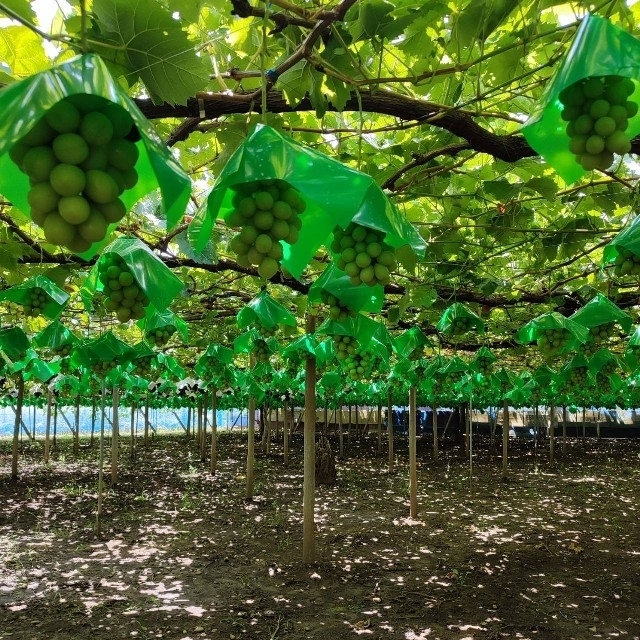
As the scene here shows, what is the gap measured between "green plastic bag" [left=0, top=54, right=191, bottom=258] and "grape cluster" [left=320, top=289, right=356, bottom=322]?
4.24 feet

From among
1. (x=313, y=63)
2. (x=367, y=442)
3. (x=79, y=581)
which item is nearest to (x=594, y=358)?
(x=313, y=63)

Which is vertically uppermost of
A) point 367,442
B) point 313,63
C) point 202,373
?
point 313,63

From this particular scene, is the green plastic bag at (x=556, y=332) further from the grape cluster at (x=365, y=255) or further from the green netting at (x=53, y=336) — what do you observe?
the green netting at (x=53, y=336)

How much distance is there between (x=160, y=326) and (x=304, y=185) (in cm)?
291

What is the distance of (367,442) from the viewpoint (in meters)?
26.1

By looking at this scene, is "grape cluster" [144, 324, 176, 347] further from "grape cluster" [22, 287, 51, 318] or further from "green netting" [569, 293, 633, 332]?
"green netting" [569, 293, 633, 332]

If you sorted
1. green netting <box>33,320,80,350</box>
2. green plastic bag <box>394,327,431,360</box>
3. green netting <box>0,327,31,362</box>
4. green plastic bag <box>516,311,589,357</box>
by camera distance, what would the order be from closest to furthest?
1. green plastic bag <box>516,311,589,357</box>
2. green netting <box>0,327,31,362</box>
3. green netting <box>33,320,80,350</box>
4. green plastic bag <box>394,327,431,360</box>

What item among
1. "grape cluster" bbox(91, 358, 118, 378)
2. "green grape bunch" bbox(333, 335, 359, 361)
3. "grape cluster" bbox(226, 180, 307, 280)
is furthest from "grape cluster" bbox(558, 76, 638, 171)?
"grape cluster" bbox(91, 358, 118, 378)

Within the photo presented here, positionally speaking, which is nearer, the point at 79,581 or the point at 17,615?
the point at 17,615

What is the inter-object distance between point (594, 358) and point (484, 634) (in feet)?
10.7

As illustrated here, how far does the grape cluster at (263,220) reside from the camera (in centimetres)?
124

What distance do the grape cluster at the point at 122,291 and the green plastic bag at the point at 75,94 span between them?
830mm

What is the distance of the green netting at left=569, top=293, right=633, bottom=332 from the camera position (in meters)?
4.20

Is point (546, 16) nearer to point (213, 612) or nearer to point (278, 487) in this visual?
point (213, 612)
